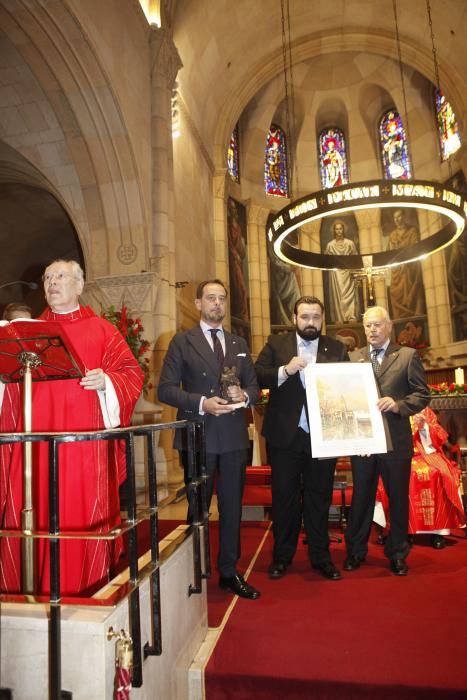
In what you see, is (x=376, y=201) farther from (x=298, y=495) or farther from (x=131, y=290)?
(x=298, y=495)

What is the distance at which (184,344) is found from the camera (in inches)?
133

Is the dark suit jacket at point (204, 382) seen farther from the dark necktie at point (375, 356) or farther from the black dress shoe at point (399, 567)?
the black dress shoe at point (399, 567)

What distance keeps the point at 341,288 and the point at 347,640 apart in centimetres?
1602

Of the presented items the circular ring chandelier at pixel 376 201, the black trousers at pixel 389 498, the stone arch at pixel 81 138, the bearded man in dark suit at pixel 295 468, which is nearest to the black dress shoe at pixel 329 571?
the bearded man in dark suit at pixel 295 468

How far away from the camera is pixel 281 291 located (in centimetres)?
1728

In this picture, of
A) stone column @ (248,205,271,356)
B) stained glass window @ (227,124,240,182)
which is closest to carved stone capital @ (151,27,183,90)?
stained glass window @ (227,124,240,182)

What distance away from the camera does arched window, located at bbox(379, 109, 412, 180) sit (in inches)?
688

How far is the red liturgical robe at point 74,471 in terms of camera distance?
7.55 feet

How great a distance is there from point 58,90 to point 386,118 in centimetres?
1386

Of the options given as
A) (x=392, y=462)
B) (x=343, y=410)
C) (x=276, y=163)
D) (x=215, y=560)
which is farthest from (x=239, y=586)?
(x=276, y=163)

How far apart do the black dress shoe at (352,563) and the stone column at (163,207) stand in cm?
532

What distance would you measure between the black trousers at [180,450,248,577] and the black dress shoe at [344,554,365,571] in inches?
38.1

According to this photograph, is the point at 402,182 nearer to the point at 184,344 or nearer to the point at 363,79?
the point at 184,344

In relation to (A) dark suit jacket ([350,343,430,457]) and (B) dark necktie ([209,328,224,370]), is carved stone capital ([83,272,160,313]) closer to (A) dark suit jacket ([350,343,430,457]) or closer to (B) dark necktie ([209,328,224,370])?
(A) dark suit jacket ([350,343,430,457])
